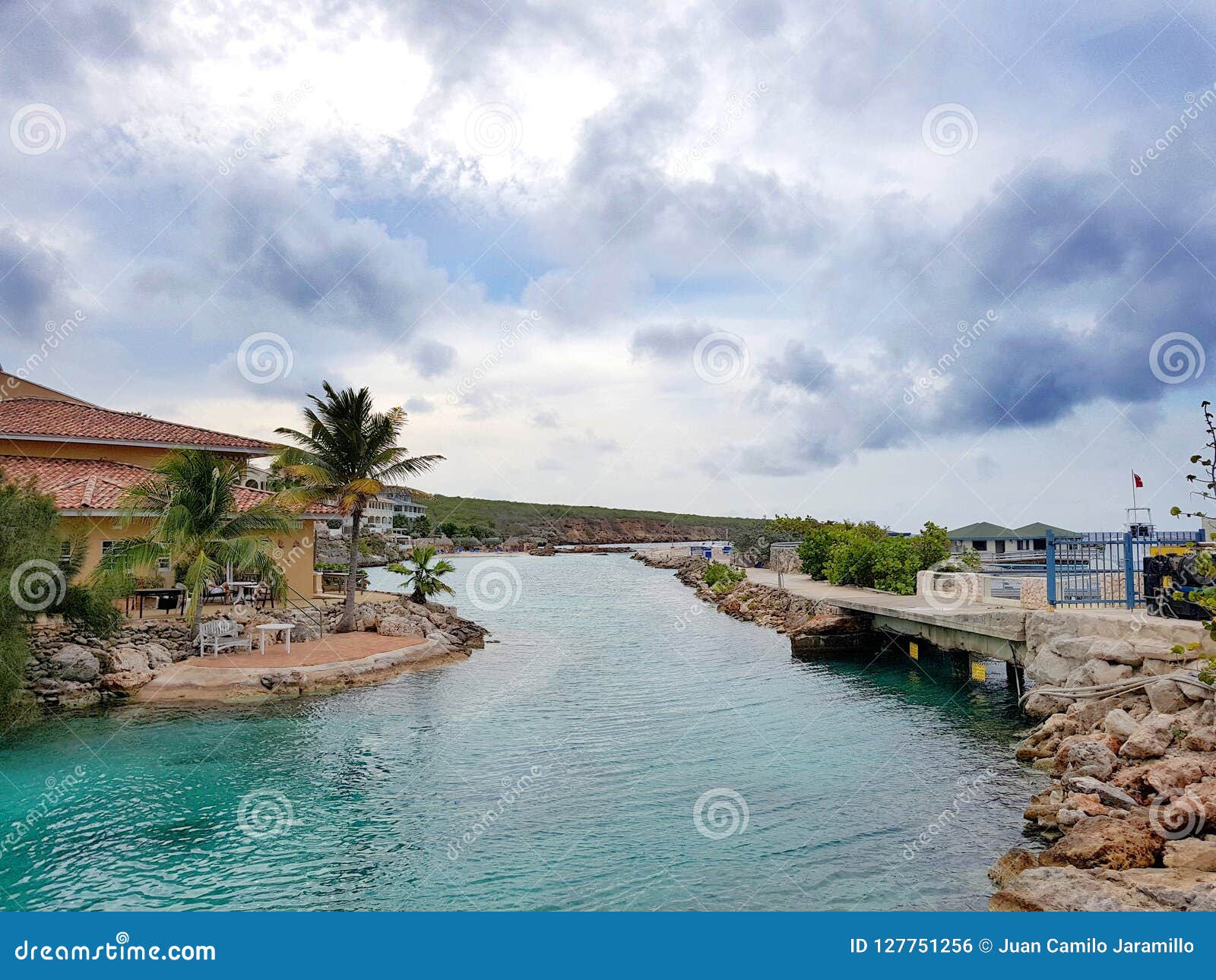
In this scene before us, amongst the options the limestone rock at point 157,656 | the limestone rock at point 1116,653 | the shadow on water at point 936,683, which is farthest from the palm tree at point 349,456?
the limestone rock at point 1116,653

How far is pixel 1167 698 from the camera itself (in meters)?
11.6

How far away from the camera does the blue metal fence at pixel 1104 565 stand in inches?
606

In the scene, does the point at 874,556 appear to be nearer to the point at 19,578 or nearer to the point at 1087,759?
the point at 1087,759

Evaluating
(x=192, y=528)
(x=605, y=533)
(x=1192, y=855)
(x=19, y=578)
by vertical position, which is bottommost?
(x=1192, y=855)

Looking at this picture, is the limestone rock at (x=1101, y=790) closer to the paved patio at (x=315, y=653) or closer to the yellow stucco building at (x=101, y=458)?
the paved patio at (x=315, y=653)

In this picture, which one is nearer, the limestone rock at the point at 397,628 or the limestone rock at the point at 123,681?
the limestone rock at the point at 123,681

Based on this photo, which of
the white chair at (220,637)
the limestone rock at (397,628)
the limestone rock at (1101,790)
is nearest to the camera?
the limestone rock at (1101,790)

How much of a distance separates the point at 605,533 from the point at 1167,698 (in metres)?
174

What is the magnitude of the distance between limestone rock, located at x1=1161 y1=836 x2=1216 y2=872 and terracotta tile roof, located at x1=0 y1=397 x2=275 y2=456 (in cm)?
2413

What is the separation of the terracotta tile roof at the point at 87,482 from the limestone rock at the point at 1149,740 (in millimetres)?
19414

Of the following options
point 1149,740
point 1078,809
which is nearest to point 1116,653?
point 1149,740

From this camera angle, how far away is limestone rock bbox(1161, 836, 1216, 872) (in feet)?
24.2

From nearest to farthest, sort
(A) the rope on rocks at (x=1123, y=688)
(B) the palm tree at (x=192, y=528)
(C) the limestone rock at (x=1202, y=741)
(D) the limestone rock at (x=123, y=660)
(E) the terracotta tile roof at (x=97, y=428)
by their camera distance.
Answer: (C) the limestone rock at (x=1202, y=741)
(A) the rope on rocks at (x=1123, y=688)
(D) the limestone rock at (x=123, y=660)
(B) the palm tree at (x=192, y=528)
(E) the terracotta tile roof at (x=97, y=428)

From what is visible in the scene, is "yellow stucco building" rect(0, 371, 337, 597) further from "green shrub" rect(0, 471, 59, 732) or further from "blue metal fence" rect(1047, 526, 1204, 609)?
"blue metal fence" rect(1047, 526, 1204, 609)
